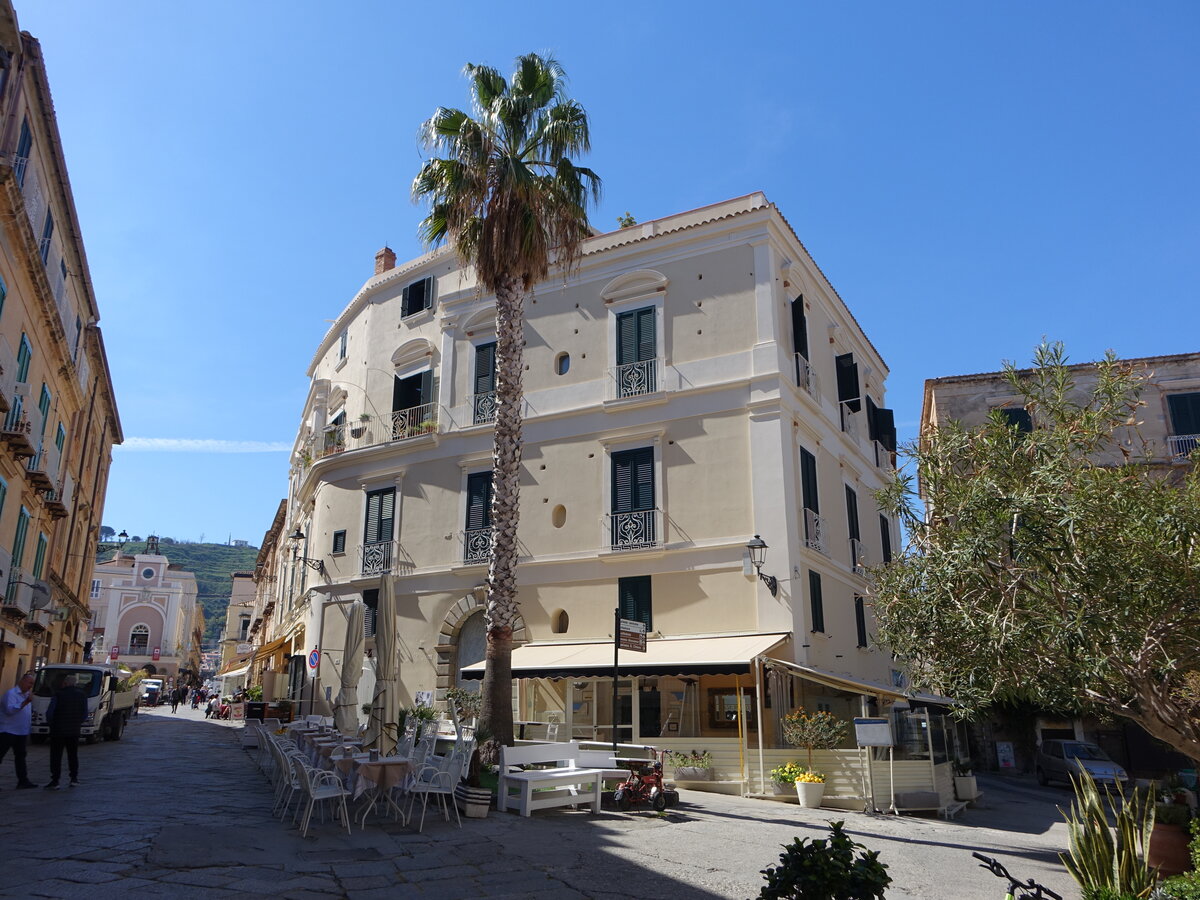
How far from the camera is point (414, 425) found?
960 inches

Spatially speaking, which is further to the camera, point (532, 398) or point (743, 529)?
point (532, 398)

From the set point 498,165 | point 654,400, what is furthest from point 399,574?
point 498,165

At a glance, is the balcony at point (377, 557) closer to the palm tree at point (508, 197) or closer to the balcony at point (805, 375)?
the palm tree at point (508, 197)

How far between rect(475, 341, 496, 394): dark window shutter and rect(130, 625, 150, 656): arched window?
75423 millimetres

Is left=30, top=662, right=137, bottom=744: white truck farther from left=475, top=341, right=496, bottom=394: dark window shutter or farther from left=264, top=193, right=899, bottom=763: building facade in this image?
left=475, top=341, right=496, bottom=394: dark window shutter

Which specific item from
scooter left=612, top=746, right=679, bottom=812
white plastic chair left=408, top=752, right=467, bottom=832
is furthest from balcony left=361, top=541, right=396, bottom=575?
white plastic chair left=408, top=752, right=467, bottom=832

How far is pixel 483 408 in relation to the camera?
901 inches

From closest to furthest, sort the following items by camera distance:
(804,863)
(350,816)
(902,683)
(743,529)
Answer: (804,863), (350,816), (743,529), (902,683)

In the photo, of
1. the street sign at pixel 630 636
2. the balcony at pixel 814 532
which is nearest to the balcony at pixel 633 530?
the balcony at pixel 814 532

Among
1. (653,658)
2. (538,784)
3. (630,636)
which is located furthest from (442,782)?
(653,658)

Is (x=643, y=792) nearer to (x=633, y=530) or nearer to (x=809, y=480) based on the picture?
(x=633, y=530)

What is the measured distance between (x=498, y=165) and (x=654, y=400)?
255 inches

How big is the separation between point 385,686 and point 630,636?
390 cm

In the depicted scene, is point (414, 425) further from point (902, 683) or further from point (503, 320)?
point (902, 683)
